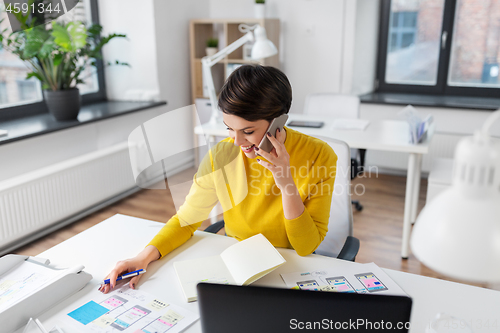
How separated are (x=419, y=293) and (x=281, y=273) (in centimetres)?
36

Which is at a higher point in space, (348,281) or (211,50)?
(211,50)

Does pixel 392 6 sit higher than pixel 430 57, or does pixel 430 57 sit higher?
pixel 392 6

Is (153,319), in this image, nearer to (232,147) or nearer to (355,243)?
(232,147)

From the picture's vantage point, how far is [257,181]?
134 centimetres

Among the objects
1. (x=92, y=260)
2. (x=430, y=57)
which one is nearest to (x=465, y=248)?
(x=92, y=260)

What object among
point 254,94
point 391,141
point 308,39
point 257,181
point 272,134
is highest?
point 308,39

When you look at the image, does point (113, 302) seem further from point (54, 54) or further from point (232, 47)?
point (54, 54)

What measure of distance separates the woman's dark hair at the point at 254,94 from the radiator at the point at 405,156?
2817 millimetres

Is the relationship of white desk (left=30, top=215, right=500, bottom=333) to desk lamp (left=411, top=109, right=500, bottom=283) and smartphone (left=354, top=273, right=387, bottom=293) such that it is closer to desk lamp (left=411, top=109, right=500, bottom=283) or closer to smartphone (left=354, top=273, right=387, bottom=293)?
smartphone (left=354, top=273, right=387, bottom=293)

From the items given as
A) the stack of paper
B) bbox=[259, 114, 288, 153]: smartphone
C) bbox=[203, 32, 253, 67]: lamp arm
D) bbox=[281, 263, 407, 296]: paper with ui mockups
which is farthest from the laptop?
bbox=[203, 32, 253, 67]: lamp arm

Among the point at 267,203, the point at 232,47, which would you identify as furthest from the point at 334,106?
the point at 267,203

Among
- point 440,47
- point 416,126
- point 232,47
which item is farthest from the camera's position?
point 440,47

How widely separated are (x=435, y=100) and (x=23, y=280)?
365cm

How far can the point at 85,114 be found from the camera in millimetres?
3221
